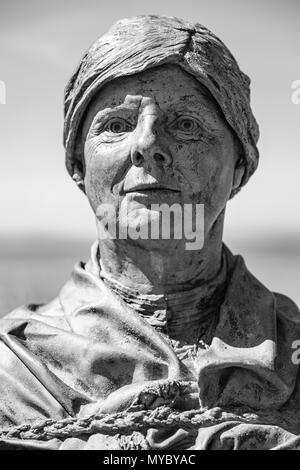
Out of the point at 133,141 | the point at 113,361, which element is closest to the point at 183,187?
the point at 133,141

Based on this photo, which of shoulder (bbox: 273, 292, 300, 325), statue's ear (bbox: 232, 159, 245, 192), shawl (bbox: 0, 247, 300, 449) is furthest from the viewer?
shoulder (bbox: 273, 292, 300, 325)

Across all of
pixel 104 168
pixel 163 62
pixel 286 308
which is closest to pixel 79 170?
pixel 104 168

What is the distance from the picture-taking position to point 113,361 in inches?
523

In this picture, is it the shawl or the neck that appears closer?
the shawl

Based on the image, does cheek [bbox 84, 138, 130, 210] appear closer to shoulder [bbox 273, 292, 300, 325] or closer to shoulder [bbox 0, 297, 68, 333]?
shoulder [bbox 0, 297, 68, 333]

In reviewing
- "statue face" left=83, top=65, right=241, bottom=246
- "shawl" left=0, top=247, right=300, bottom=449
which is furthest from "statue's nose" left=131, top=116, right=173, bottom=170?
"shawl" left=0, top=247, right=300, bottom=449

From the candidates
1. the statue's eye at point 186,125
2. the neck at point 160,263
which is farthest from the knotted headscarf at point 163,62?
the neck at point 160,263

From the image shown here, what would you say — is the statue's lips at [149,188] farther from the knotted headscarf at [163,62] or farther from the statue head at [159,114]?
the knotted headscarf at [163,62]

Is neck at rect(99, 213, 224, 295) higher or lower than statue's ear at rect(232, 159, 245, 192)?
lower

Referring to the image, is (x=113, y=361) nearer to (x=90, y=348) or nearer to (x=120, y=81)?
(x=90, y=348)

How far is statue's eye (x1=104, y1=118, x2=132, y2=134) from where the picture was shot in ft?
44.4

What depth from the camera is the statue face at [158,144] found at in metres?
13.4

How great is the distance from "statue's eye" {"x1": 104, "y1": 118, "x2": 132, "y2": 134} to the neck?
0.76 metres

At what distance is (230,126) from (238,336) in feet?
4.78
